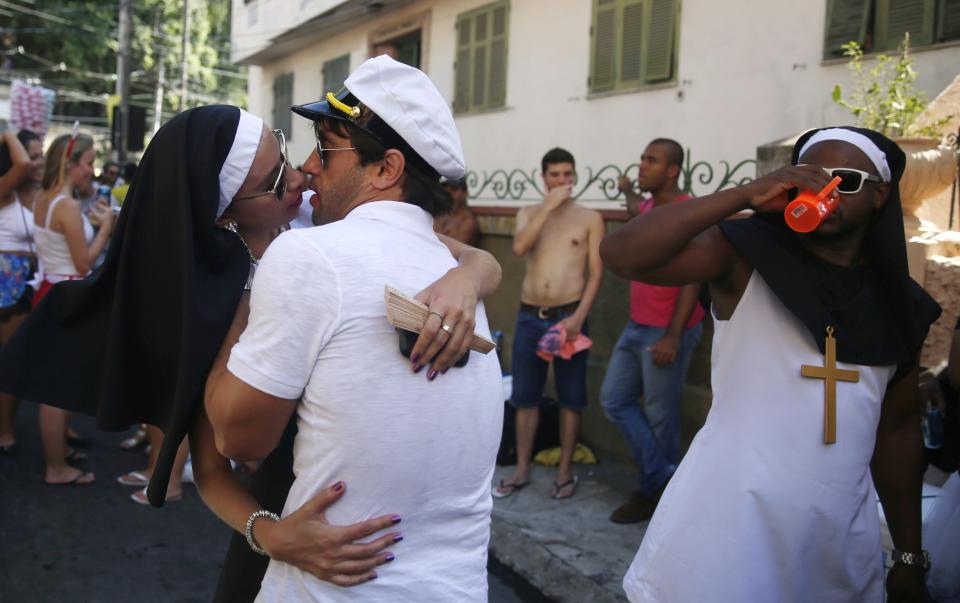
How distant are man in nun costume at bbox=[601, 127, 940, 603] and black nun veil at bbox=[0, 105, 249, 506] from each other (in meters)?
1.10

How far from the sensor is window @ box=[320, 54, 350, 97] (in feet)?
45.7

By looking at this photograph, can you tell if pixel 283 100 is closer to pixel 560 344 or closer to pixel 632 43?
pixel 632 43

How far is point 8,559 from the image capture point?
4.23m

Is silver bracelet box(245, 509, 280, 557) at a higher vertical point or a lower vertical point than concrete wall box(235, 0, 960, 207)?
lower

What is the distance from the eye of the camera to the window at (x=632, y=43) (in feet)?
26.2

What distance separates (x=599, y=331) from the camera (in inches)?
258

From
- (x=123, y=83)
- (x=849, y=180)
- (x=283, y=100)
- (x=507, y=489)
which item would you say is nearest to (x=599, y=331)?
(x=507, y=489)

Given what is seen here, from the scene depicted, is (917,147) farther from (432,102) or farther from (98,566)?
(98,566)

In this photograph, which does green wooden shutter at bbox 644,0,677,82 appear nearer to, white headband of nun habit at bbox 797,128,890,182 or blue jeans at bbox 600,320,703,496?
blue jeans at bbox 600,320,703,496

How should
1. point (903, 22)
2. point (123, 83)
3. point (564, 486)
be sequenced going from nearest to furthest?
point (564, 486) → point (903, 22) → point (123, 83)

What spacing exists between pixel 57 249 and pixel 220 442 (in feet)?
15.4

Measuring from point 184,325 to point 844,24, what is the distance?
614 centimetres

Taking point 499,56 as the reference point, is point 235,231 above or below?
below

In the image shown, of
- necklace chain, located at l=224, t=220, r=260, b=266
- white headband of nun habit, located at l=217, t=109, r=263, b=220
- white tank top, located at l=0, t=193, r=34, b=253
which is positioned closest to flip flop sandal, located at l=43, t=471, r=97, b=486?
white tank top, located at l=0, t=193, r=34, b=253
